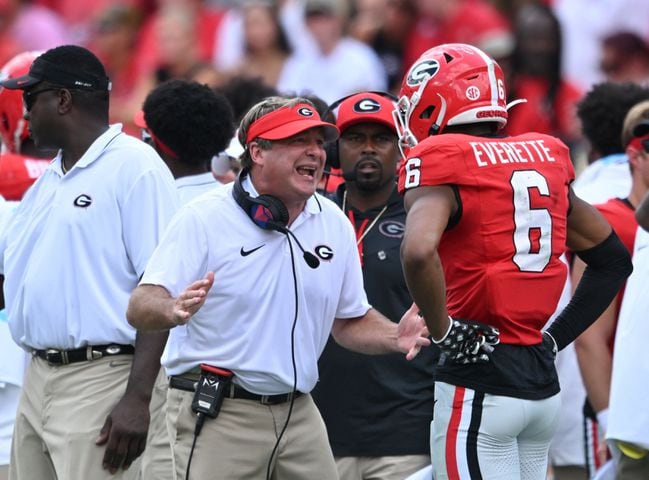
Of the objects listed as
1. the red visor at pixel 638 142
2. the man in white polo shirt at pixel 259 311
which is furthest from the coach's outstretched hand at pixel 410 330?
the red visor at pixel 638 142

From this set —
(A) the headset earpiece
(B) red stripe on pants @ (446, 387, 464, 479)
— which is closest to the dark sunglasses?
(A) the headset earpiece

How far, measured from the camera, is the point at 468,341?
470 cm

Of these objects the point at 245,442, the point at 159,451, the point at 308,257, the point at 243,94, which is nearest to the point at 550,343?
the point at 308,257

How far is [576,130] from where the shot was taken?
36.1ft

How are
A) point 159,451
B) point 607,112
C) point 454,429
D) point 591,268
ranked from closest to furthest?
point 454,429 < point 591,268 < point 159,451 < point 607,112

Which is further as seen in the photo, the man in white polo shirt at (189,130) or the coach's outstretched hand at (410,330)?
the man in white polo shirt at (189,130)

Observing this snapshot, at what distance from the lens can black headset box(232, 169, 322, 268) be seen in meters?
5.21

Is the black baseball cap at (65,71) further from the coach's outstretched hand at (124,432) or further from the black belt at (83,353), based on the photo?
the coach's outstretched hand at (124,432)

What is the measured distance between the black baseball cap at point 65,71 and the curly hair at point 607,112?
3.09 meters

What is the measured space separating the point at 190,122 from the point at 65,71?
1.13 m

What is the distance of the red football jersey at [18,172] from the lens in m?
6.89

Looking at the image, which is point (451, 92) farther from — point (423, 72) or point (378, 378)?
point (378, 378)

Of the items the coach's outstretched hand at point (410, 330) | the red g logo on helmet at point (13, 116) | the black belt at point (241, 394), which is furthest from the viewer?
the red g logo on helmet at point (13, 116)

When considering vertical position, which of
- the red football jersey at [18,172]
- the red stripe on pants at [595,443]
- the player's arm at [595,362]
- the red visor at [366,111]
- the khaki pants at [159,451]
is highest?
the red visor at [366,111]
